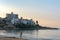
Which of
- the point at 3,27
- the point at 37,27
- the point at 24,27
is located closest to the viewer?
the point at 3,27

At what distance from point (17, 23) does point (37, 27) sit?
2614 cm

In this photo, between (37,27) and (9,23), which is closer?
(9,23)

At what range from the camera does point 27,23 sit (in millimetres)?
170250

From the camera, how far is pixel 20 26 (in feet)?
535

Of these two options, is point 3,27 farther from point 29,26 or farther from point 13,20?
point 29,26

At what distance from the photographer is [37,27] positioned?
181375mm

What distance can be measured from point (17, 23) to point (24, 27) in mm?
10427

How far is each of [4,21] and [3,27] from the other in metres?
6.63

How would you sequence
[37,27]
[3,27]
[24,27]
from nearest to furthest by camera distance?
[3,27], [24,27], [37,27]

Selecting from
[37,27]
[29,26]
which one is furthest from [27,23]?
[37,27]

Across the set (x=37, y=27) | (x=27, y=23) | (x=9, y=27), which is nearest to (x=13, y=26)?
(x=9, y=27)

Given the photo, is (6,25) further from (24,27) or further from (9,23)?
(24,27)

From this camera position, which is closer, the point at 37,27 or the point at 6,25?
the point at 6,25

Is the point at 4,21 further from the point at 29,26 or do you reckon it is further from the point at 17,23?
the point at 29,26
